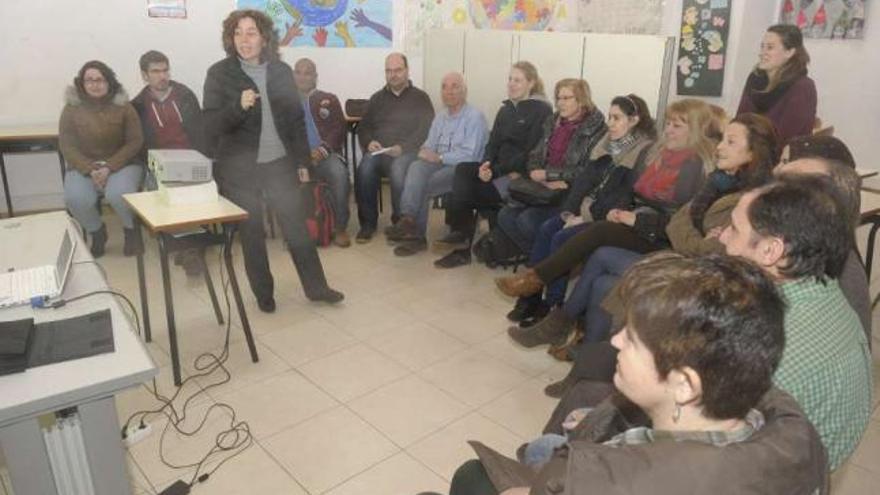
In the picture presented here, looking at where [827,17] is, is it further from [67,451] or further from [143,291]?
[67,451]

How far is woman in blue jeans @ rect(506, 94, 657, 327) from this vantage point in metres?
3.32

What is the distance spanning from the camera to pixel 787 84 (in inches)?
136

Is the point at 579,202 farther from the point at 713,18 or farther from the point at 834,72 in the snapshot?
the point at 834,72

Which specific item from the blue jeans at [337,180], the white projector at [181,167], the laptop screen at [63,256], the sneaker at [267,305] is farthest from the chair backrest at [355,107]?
the laptop screen at [63,256]

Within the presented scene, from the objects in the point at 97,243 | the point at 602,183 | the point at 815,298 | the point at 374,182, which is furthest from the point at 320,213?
the point at 815,298

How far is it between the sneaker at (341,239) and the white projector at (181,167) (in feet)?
5.47

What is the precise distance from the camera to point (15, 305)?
1.76 metres

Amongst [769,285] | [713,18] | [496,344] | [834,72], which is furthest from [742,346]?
[834,72]

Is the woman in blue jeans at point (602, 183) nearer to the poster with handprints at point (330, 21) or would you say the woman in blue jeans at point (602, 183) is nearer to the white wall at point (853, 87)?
the white wall at point (853, 87)

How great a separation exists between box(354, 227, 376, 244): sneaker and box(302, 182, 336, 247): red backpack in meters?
0.20

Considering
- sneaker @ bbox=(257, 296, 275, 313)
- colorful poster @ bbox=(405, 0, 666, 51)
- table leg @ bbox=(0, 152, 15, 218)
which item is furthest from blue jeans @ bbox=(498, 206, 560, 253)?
table leg @ bbox=(0, 152, 15, 218)

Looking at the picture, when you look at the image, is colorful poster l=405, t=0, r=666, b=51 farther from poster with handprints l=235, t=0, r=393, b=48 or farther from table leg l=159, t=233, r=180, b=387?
table leg l=159, t=233, r=180, b=387

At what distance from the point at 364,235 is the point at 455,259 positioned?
806mm

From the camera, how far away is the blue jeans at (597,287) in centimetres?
264
